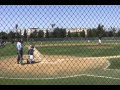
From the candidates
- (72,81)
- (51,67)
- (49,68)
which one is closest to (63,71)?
(49,68)

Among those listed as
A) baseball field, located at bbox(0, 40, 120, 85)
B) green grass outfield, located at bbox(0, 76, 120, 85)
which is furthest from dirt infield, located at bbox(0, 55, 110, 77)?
green grass outfield, located at bbox(0, 76, 120, 85)

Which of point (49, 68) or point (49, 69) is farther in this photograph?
point (49, 68)

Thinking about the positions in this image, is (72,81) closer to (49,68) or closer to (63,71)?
(63,71)

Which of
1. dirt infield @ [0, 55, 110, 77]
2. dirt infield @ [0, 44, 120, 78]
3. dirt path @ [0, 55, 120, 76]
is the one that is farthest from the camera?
dirt path @ [0, 55, 120, 76]

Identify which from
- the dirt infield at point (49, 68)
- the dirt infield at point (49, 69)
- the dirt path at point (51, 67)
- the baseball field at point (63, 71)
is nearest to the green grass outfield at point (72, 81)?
the baseball field at point (63, 71)

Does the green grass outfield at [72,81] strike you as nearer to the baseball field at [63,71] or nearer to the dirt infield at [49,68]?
the baseball field at [63,71]

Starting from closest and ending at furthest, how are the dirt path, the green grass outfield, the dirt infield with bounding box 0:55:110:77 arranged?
the green grass outfield < the dirt infield with bounding box 0:55:110:77 < the dirt path

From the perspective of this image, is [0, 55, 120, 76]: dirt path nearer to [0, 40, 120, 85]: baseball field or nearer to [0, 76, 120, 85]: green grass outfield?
[0, 40, 120, 85]: baseball field

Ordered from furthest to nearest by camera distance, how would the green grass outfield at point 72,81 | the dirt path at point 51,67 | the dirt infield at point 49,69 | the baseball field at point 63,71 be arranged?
the dirt path at point 51,67 < the dirt infield at point 49,69 < the baseball field at point 63,71 < the green grass outfield at point 72,81
